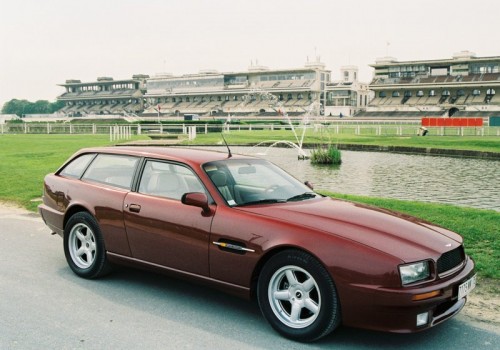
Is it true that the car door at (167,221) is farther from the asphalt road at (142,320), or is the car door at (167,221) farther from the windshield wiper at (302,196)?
the windshield wiper at (302,196)

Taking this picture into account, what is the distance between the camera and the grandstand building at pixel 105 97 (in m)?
143

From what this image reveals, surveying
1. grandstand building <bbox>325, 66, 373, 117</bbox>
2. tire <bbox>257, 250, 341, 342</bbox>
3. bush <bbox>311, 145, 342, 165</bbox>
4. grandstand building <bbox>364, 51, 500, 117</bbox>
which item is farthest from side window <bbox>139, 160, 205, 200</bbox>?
grandstand building <bbox>325, 66, 373, 117</bbox>

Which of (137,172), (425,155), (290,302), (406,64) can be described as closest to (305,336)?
(290,302)

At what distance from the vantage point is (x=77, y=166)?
6770 mm

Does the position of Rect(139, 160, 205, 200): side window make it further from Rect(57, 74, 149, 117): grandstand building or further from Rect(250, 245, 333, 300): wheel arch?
Rect(57, 74, 149, 117): grandstand building

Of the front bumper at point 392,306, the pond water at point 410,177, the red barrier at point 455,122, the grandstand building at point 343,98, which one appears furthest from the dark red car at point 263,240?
the grandstand building at point 343,98

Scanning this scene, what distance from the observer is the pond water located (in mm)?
14117

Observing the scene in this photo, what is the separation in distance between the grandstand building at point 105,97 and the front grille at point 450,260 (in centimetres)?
13760

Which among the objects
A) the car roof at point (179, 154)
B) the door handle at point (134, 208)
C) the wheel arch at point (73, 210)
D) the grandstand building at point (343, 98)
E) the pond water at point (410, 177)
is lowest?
the pond water at point (410, 177)

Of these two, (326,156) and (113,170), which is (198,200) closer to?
(113,170)

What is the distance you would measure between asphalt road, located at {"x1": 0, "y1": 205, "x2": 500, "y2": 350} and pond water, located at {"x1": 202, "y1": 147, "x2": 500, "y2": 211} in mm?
8467

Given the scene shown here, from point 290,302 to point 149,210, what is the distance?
1730 millimetres

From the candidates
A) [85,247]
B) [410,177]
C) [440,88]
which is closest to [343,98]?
[440,88]

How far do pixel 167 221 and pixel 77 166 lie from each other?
198 cm
